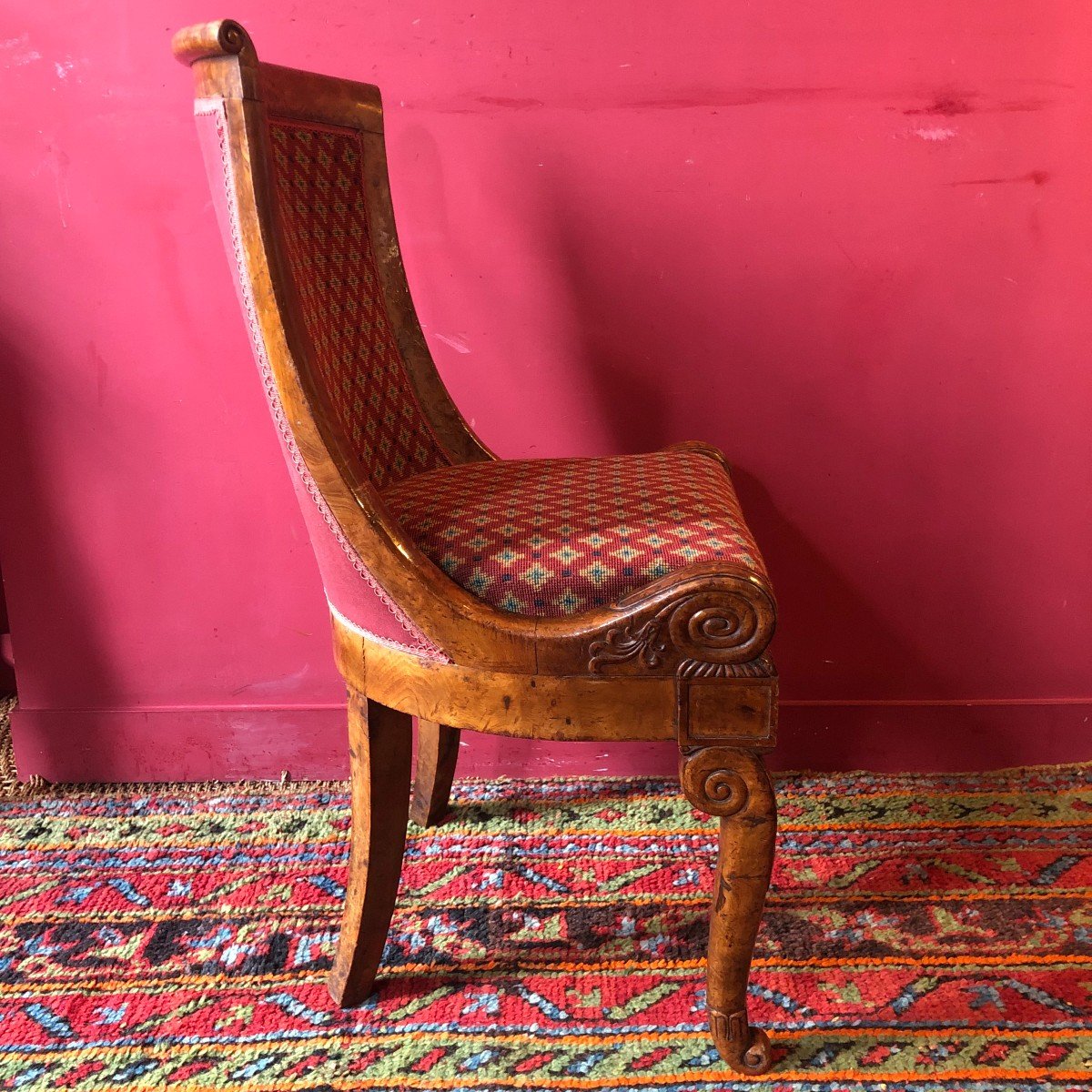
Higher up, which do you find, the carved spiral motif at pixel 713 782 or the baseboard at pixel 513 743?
the carved spiral motif at pixel 713 782

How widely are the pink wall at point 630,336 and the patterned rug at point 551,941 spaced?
0.15 meters

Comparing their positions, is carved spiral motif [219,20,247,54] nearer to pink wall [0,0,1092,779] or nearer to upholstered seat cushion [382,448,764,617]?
upholstered seat cushion [382,448,764,617]

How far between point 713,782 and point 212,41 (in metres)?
0.91

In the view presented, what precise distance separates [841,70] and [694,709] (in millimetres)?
1091

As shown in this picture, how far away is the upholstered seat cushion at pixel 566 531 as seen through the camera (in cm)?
114

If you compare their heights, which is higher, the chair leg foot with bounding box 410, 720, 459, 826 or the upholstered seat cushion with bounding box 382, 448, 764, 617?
the upholstered seat cushion with bounding box 382, 448, 764, 617

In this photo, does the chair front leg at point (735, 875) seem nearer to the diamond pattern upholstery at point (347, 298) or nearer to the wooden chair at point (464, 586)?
the wooden chair at point (464, 586)

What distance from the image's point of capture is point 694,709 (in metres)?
1.14

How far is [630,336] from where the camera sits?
5.85 ft

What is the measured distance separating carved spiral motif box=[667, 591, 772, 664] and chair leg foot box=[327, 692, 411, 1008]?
1.38 feet

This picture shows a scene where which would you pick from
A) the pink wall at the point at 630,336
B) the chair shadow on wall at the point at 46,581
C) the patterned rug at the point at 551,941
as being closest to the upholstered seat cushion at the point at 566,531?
the pink wall at the point at 630,336

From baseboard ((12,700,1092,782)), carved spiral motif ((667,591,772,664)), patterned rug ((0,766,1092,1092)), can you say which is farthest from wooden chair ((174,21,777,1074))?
baseboard ((12,700,1092,782))

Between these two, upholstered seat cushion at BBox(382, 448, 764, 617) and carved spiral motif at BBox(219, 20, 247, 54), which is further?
upholstered seat cushion at BBox(382, 448, 764, 617)

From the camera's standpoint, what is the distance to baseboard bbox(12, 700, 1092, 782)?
1.95 metres
